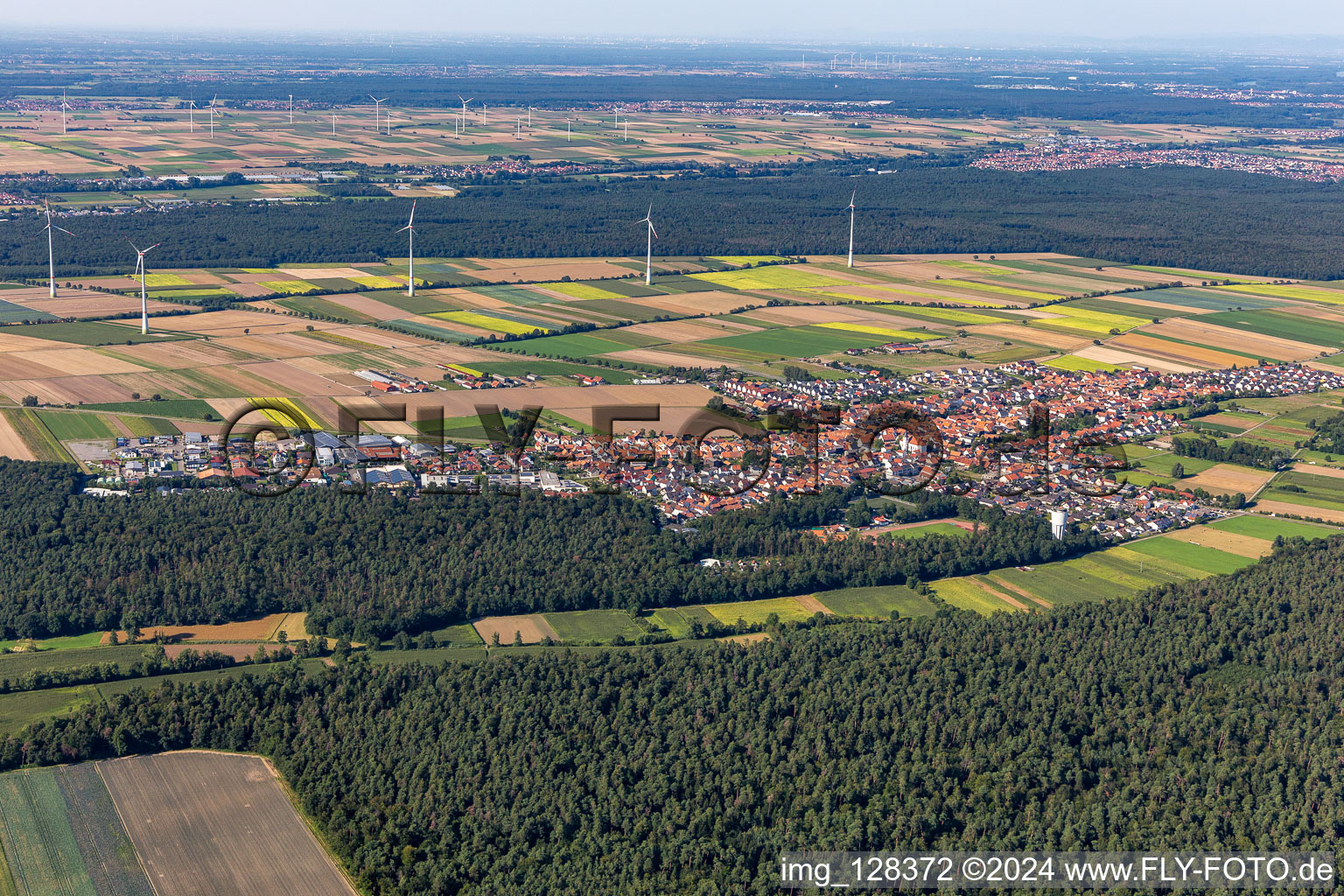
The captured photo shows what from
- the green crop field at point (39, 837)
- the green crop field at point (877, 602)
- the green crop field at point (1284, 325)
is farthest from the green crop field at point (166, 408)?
the green crop field at point (1284, 325)

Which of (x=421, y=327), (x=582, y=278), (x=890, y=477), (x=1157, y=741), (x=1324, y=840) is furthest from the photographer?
(x=582, y=278)

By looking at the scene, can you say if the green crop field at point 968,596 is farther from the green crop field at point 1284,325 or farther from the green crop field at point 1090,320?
the green crop field at point 1284,325

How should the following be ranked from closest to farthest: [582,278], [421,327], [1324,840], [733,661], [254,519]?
[1324,840], [733,661], [254,519], [421,327], [582,278]

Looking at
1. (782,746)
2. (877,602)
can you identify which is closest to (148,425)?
(877,602)

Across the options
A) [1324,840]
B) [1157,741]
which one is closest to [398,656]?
[1157,741]

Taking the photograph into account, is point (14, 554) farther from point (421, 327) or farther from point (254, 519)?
point (421, 327)

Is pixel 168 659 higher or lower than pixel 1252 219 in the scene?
lower

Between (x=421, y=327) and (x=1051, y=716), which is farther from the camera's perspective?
(x=421, y=327)
